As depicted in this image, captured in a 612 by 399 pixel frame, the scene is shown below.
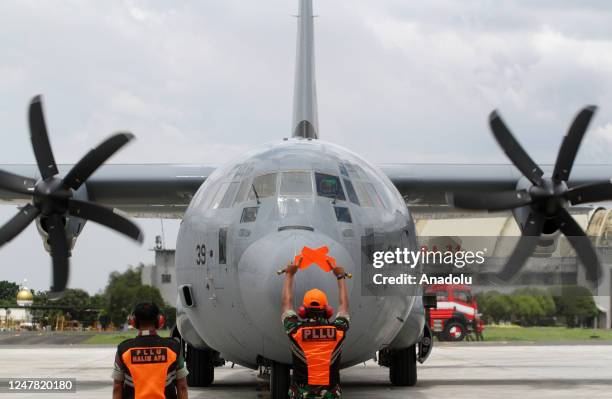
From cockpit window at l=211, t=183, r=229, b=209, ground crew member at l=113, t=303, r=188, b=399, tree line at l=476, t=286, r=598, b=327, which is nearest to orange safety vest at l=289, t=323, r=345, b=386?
ground crew member at l=113, t=303, r=188, b=399

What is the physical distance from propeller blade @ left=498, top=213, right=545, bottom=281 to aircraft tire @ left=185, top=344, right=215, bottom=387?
4944mm

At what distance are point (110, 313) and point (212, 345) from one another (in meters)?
17.7

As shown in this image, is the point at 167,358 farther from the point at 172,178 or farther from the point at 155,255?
the point at 155,255

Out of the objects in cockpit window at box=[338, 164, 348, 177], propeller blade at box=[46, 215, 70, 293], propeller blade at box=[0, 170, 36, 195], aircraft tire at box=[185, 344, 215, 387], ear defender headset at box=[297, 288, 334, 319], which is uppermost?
propeller blade at box=[0, 170, 36, 195]

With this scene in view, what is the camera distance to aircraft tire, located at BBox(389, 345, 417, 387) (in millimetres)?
13680

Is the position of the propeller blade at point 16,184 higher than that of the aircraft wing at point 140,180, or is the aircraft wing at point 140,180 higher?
the aircraft wing at point 140,180

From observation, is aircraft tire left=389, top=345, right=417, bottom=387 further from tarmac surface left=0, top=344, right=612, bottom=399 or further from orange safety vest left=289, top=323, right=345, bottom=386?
orange safety vest left=289, top=323, right=345, bottom=386

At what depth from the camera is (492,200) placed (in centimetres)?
1391

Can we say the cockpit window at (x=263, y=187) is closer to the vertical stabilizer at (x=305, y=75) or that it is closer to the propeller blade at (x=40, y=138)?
the propeller blade at (x=40, y=138)

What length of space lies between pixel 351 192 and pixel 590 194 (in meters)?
5.81

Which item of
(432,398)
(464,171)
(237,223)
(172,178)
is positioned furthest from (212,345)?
(464,171)

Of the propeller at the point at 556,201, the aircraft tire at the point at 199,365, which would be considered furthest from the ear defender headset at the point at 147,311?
the propeller at the point at 556,201

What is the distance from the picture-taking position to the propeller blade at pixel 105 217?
44.0 ft

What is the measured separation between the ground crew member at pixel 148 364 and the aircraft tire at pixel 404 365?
8177 mm
